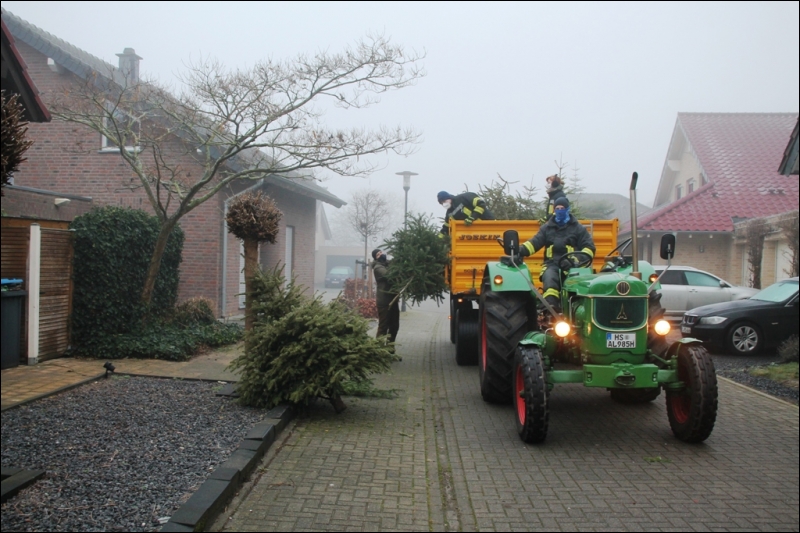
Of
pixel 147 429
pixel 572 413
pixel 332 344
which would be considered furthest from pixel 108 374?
pixel 572 413

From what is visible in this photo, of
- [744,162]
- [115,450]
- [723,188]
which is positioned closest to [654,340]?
Result: [744,162]

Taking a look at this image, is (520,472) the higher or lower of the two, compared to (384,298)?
lower

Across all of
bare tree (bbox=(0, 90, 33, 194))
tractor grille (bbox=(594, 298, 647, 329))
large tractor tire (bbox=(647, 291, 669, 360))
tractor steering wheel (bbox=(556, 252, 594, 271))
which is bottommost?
large tractor tire (bbox=(647, 291, 669, 360))

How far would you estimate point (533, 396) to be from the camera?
5344mm

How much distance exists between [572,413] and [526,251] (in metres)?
→ 1.77

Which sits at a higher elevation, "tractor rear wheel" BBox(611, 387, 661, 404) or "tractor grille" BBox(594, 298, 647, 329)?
"tractor grille" BBox(594, 298, 647, 329)

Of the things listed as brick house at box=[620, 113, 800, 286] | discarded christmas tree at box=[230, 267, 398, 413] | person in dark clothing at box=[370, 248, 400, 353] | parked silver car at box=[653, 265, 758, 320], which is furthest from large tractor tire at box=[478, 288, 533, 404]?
parked silver car at box=[653, 265, 758, 320]

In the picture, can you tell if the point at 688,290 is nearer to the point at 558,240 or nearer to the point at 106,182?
the point at 558,240

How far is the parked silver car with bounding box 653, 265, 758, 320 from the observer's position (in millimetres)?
15000

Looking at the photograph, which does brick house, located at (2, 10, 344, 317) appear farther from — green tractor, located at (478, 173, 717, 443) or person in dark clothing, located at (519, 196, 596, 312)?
green tractor, located at (478, 173, 717, 443)

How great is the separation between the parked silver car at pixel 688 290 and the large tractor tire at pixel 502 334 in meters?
9.36

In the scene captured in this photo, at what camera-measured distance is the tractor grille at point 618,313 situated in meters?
5.56

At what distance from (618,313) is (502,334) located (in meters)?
1.39

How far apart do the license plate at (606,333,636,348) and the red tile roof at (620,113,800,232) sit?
1.39 meters
